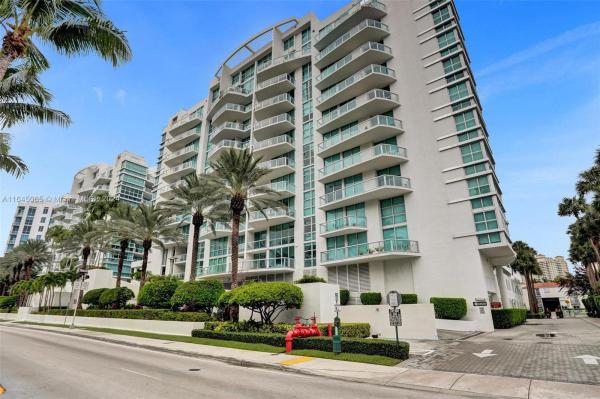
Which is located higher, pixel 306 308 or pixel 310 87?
pixel 310 87

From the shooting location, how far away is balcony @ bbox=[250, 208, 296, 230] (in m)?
36.2

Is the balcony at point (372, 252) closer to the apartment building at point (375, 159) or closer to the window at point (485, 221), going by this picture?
the apartment building at point (375, 159)

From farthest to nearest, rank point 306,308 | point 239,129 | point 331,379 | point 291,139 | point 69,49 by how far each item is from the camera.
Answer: point 239,129 → point 291,139 → point 306,308 → point 69,49 → point 331,379

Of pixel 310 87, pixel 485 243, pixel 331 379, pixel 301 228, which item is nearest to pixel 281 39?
pixel 310 87

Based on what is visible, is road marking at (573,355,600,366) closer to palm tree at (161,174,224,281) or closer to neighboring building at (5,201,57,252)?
palm tree at (161,174,224,281)

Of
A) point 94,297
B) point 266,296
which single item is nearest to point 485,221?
point 266,296

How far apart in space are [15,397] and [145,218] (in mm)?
29516

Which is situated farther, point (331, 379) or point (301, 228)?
point (301, 228)

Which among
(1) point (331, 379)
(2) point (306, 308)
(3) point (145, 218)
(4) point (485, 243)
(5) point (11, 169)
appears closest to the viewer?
(1) point (331, 379)

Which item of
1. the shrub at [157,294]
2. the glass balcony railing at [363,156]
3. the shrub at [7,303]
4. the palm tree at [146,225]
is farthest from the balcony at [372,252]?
the shrub at [7,303]

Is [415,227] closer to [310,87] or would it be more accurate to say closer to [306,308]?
[306,308]

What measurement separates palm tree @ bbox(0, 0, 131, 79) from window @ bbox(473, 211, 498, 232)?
87.4 ft

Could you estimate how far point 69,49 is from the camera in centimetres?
1266

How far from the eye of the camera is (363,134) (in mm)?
32156
